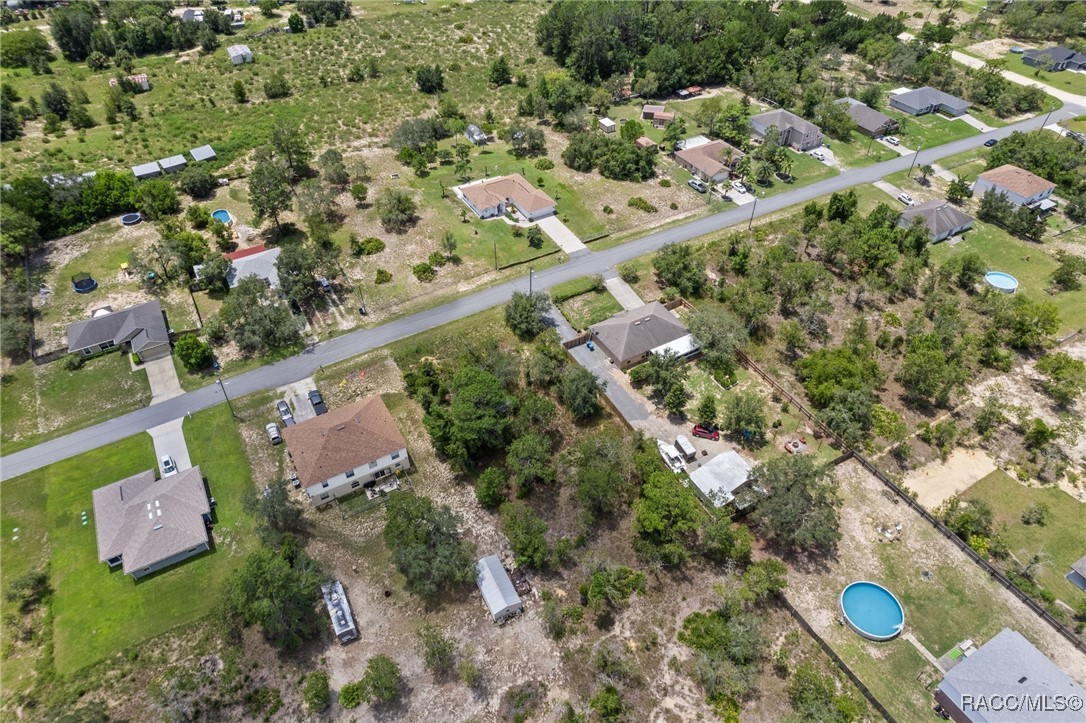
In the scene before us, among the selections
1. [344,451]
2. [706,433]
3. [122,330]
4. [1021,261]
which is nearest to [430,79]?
[122,330]

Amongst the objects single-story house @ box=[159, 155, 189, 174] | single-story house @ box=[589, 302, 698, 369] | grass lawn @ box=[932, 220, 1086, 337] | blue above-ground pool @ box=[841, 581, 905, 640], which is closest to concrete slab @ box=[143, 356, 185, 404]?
single-story house @ box=[159, 155, 189, 174]

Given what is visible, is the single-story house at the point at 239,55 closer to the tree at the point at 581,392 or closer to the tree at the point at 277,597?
the tree at the point at 581,392

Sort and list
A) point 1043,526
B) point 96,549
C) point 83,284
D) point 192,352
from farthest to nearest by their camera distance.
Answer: point 83,284 < point 192,352 < point 1043,526 < point 96,549

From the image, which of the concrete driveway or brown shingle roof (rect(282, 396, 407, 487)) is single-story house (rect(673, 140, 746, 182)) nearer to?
the concrete driveway

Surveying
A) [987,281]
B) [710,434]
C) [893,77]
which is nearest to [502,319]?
[710,434]

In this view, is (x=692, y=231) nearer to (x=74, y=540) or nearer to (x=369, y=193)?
(x=369, y=193)

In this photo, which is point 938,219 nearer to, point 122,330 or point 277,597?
point 277,597
